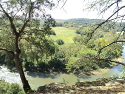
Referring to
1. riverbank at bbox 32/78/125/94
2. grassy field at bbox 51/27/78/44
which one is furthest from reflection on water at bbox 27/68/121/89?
grassy field at bbox 51/27/78/44

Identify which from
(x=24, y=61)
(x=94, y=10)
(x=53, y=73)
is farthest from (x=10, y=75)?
(x=94, y=10)

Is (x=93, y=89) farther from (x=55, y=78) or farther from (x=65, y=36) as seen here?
(x=65, y=36)

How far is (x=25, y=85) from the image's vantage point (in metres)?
5.47

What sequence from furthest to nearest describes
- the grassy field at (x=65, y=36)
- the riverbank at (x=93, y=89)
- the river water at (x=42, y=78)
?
the grassy field at (x=65, y=36) < the river water at (x=42, y=78) < the riverbank at (x=93, y=89)

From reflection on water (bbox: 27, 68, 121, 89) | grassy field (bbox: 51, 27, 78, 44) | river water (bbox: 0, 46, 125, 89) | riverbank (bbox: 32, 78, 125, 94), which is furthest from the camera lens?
grassy field (bbox: 51, 27, 78, 44)

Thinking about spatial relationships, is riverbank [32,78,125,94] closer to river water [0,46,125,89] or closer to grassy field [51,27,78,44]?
river water [0,46,125,89]

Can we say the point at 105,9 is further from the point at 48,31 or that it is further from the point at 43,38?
the point at 43,38

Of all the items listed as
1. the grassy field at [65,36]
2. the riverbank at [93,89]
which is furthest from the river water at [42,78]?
the grassy field at [65,36]

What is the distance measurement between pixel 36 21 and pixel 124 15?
392cm

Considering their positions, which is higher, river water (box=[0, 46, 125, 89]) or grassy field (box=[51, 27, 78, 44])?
grassy field (box=[51, 27, 78, 44])

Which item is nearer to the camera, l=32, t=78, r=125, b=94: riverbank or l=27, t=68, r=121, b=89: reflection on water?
l=32, t=78, r=125, b=94: riverbank

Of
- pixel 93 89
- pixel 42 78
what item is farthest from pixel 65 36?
pixel 93 89

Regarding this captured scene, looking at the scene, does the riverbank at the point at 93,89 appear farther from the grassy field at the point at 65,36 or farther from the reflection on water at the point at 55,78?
the grassy field at the point at 65,36

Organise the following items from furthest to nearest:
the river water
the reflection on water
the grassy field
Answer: the grassy field
the reflection on water
the river water
